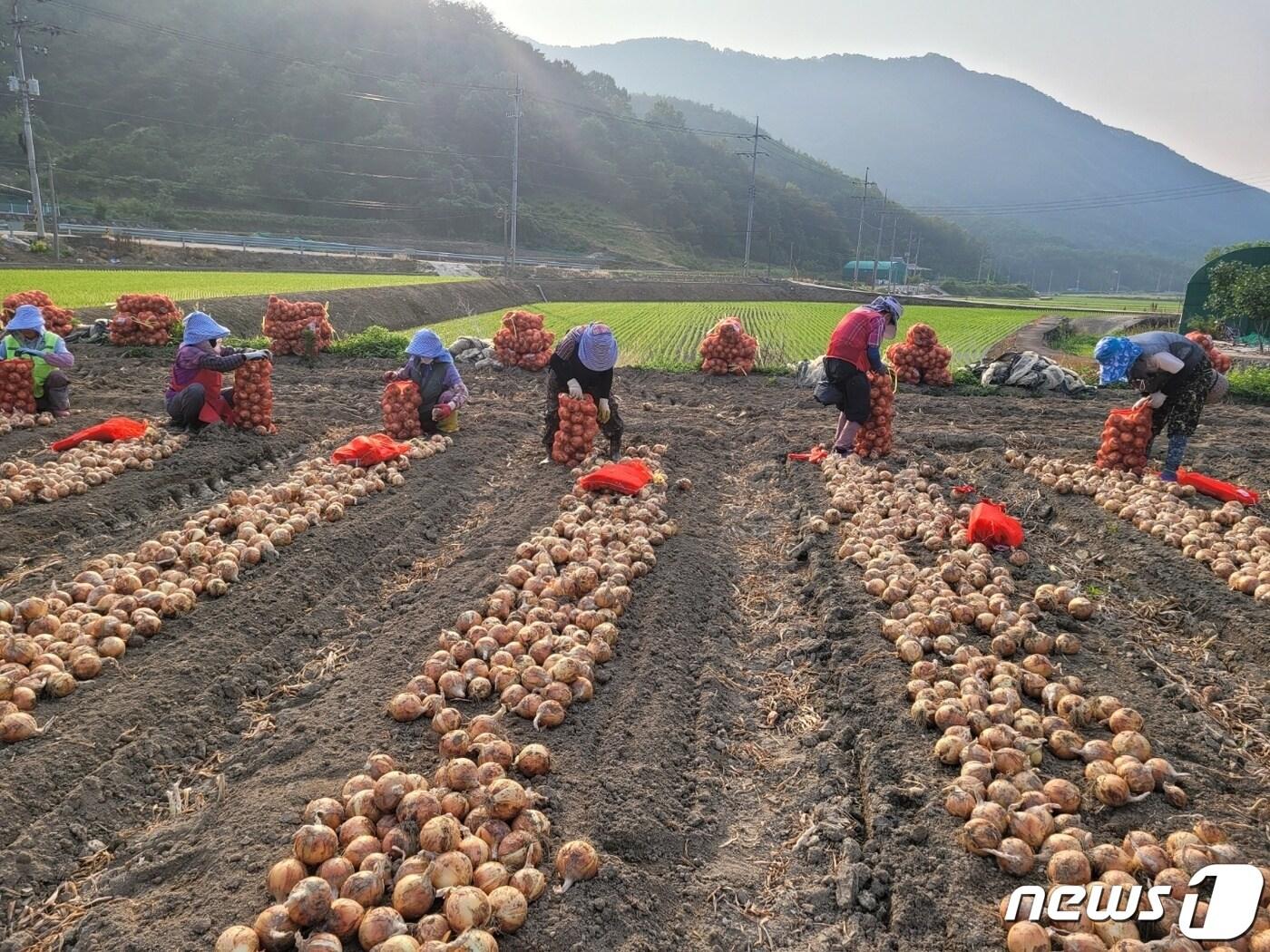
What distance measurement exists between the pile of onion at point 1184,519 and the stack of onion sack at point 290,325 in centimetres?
1222

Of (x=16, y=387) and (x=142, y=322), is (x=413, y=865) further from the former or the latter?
(x=142, y=322)

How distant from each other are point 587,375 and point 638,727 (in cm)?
482

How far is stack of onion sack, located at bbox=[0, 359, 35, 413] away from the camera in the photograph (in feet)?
29.6

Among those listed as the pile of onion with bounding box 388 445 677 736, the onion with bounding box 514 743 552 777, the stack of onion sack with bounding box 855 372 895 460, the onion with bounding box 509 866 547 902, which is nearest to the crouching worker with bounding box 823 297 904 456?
the stack of onion sack with bounding box 855 372 895 460

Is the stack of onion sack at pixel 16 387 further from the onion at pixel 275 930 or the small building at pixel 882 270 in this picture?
the small building at pixel 882 270

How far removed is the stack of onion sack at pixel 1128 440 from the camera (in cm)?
821

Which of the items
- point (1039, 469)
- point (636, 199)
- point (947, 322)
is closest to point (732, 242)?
point (636, 199)

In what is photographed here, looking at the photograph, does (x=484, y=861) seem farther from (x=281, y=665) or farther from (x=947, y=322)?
(x=947, y=322)

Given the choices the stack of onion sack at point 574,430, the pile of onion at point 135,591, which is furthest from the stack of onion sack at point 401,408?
the pile of onion at point 135,591

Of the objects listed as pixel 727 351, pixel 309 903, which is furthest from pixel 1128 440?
pixel 309 903

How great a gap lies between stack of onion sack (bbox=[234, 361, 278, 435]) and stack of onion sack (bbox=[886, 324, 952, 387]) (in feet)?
33.8

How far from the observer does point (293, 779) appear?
351cm

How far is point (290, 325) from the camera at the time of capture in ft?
48.8

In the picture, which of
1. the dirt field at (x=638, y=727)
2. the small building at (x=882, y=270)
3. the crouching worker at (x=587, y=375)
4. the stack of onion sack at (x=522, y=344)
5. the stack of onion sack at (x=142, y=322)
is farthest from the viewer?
the small building at (x=882, y=270)
